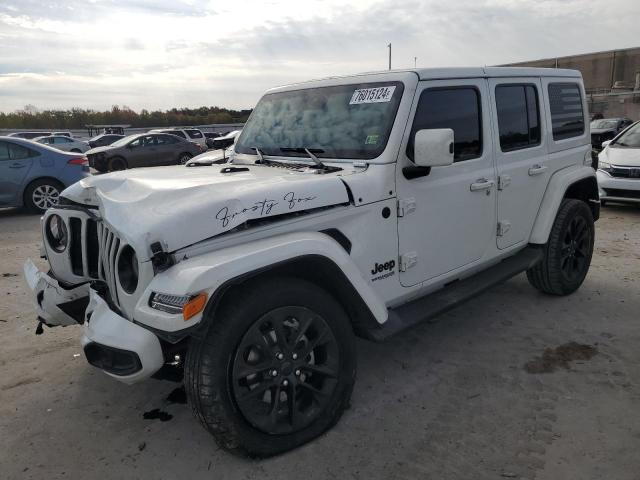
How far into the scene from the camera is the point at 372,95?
3199 mm

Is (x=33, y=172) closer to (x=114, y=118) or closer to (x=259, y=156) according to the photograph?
(x=259, y=156)

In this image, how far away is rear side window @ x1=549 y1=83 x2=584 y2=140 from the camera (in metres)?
4.35

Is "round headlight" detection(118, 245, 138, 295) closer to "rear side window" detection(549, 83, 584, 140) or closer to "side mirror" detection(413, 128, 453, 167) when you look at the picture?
"side mirror" detection(413, 128, 453, 167)

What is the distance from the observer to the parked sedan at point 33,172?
8.99 meters

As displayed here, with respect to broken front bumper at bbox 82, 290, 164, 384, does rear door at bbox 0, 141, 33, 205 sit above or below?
above

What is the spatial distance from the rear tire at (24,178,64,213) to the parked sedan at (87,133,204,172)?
7.94m

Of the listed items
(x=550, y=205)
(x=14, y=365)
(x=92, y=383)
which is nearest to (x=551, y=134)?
(x=550, y=205)

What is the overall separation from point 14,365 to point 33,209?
6618 millimetres

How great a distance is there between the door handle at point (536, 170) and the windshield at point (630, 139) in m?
5.56

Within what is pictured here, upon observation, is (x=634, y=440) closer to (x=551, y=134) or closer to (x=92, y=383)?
(x=551, y=134)

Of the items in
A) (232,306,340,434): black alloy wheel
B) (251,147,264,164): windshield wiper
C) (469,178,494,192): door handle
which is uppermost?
(251,147,264,164): windshield wiper

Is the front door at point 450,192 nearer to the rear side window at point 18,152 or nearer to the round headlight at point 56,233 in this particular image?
the round headlight at point 56,233

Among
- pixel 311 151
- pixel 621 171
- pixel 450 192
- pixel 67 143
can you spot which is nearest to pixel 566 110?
pixel 450 192

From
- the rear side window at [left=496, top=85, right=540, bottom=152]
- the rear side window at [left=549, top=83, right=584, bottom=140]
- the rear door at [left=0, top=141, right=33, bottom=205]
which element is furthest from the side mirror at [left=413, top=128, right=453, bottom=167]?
the rear door at [left=0, top=141, right=33, bottom=205]
